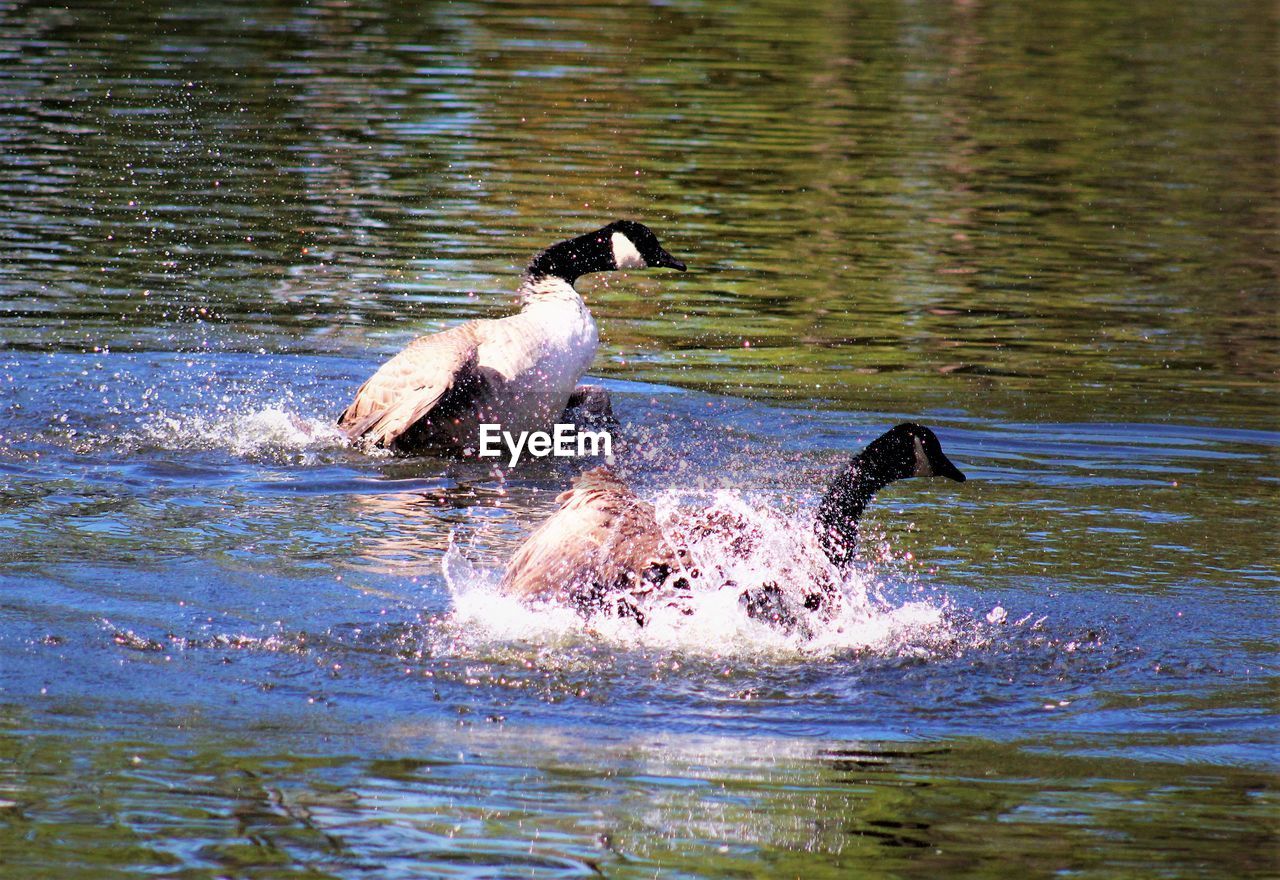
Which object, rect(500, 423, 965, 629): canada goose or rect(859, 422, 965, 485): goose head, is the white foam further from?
rect(859, 422, 965, 485): goose head

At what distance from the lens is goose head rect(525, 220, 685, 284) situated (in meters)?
12.1

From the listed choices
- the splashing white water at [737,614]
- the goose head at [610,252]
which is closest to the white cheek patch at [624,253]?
the goose head at [610,252]

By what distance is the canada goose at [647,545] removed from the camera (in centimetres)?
766

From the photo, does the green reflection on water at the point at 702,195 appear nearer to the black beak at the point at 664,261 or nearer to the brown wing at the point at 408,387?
the black beak at the point at 664,261

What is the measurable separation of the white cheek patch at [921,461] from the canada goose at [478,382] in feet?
12.0

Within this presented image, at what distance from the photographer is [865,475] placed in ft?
26.6

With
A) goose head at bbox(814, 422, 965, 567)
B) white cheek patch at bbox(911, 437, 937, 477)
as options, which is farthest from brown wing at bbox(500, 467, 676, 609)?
white cheek patch at bbox(911, 437, 937, 477)

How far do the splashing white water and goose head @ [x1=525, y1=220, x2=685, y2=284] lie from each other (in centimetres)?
433

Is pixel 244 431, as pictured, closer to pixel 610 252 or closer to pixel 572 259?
pixel 572 259

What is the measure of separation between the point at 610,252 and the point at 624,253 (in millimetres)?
101

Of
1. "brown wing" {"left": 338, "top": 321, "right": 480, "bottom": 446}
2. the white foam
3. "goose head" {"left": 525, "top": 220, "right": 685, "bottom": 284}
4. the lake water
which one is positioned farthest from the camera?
"goose head" {"left": 525, "top": 220, "right": 685, "bottom": 284}

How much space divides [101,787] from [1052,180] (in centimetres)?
1886

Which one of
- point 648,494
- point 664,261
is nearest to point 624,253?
point 664,261

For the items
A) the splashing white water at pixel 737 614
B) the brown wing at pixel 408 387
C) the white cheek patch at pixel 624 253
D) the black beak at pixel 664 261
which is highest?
the white cheek patch at pixel 624 253
